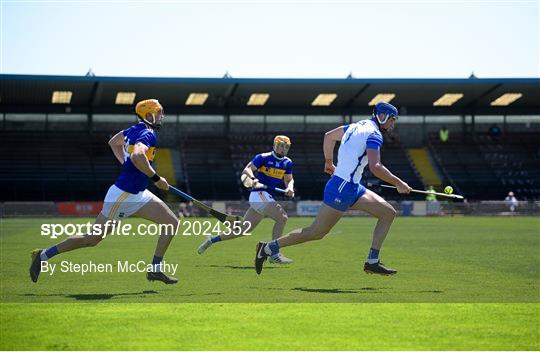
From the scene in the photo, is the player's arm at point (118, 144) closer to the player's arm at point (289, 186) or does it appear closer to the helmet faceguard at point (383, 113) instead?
the helmet faceguard at point (383, 113)

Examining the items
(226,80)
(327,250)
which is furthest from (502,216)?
(327,250)

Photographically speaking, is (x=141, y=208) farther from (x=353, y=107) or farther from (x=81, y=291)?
(x=353, y=107)

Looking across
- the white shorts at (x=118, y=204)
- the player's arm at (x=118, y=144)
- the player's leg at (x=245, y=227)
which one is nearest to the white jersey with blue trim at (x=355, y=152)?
the white shorts at (x=118, y=204)

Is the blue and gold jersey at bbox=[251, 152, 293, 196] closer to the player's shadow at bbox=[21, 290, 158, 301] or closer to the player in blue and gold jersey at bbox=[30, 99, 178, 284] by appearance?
the player in blue and gold jersey at bbox=[30, 99, 178, 284]

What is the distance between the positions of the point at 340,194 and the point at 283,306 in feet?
9.13

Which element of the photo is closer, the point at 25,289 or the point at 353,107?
the point at 25,289

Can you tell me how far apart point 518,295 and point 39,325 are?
624 cm

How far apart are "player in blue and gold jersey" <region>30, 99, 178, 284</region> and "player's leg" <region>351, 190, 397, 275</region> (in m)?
2.76

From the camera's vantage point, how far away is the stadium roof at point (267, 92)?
170 feet

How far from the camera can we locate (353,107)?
60625mm

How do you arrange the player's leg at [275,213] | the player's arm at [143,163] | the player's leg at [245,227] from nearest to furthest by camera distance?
the player's arm at [143,163] < the player's leg at [245,227] < the player's leg at [275,213]

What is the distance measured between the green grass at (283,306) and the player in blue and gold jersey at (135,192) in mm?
654

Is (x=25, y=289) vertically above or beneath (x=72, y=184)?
above

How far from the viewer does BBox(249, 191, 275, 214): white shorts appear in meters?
17.3
